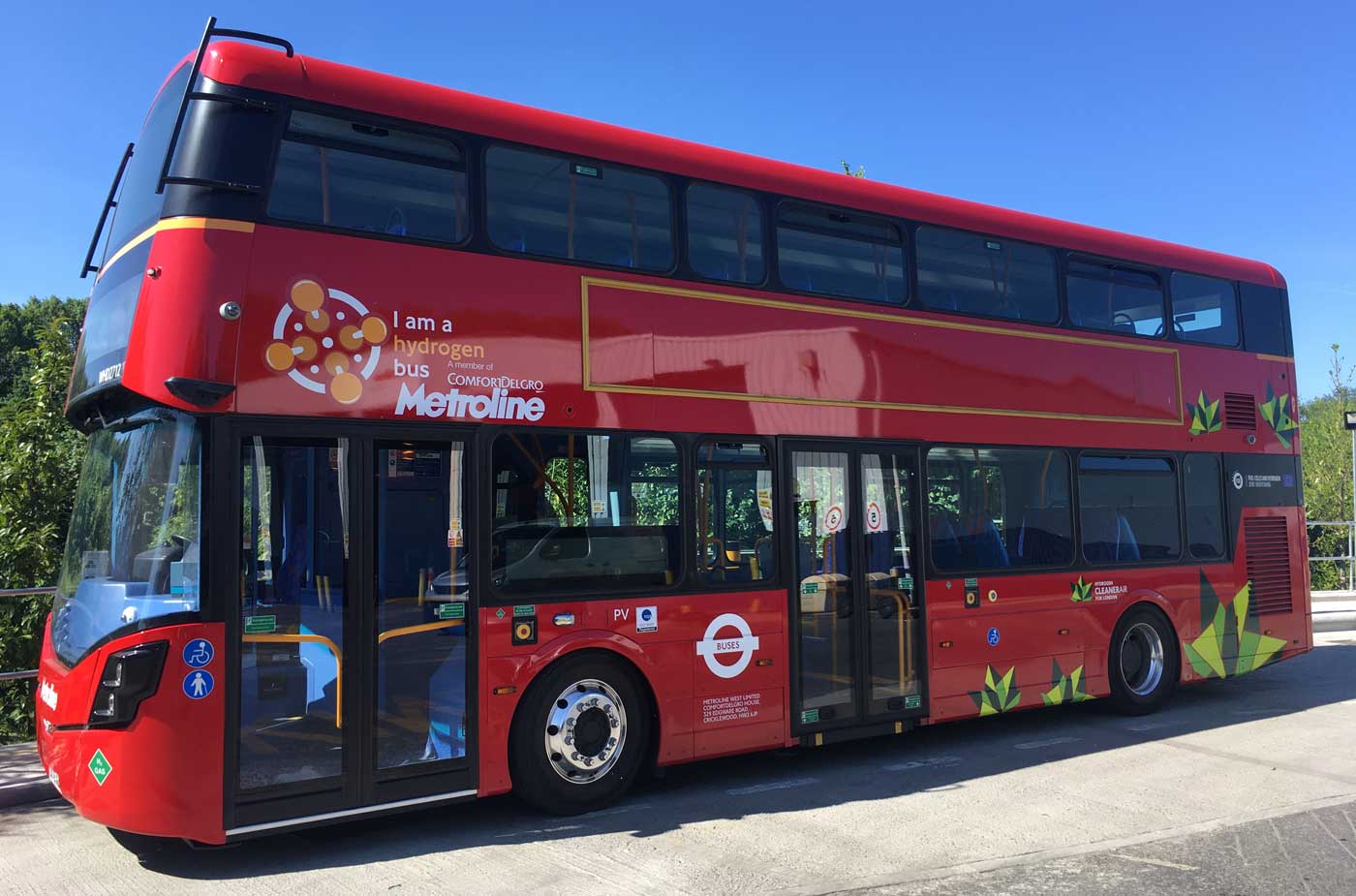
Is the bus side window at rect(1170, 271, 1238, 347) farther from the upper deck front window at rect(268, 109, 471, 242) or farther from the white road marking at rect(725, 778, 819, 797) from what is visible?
the upper deck front window at rect(268, 109, 471, 242)

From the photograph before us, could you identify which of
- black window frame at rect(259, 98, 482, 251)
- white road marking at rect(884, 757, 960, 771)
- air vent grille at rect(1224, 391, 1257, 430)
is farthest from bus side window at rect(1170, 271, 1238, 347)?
black window frame at rect(259, 98, 482, 251)

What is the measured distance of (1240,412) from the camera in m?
10.9

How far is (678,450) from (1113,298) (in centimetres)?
515

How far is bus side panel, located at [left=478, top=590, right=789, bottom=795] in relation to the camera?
6312 millimetres

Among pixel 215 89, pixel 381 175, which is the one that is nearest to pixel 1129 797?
pixel 381 175

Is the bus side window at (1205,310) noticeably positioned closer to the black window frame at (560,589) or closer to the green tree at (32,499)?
the black window frame at (560,589)

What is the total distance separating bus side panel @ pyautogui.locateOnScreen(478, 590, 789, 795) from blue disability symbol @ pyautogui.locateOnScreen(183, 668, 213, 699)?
1.52 m

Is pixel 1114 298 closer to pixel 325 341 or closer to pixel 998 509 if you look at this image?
pixel 998 509

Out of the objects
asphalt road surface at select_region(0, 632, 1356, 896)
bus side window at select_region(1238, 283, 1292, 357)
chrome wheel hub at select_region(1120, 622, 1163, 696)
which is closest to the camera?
asphalt road surface at select_region(0, 632, 1356, 896)

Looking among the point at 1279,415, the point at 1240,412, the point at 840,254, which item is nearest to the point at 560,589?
the point at 840,254

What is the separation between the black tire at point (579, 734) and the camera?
21.2ft

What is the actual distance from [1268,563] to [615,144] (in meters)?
8.23

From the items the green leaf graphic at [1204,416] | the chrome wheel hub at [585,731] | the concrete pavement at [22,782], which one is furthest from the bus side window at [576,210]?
the green leaf graphic at [1204,416]

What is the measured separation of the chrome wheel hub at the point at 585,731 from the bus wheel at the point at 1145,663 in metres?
5.37
